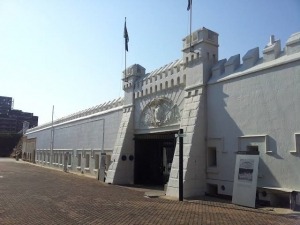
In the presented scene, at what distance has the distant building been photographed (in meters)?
127

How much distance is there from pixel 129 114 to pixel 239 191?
1115 cm

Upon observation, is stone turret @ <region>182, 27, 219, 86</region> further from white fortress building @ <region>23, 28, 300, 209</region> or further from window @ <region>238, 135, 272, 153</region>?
window @ <region>238, 135, 272, 153</region>

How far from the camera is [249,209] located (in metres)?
12.2

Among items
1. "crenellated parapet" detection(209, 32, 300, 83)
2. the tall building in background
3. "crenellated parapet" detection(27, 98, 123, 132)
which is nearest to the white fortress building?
"crenellated parapet" detection(209, 32, 300, 83)

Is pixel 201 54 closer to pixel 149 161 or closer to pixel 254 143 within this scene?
pixel 254 143

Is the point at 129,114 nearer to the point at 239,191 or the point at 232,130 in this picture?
the point at 232,130

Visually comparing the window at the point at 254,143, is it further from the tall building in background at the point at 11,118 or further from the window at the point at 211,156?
the tall building in background at the point at 11,118

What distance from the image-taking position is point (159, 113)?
19.7 metres

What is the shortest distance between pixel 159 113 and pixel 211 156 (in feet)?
15.6

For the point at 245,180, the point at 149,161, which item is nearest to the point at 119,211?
the point at 245,180

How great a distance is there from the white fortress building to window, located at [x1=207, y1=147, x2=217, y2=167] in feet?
0.16

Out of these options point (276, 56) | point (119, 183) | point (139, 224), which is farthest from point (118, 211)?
point (119, 183)

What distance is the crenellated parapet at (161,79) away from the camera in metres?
18.3

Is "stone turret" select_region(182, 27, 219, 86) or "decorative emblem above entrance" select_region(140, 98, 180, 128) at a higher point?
"stone turret" select_region(182, 27, 219, 86)
